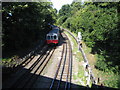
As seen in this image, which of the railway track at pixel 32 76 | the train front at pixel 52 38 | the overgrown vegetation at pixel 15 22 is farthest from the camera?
the train front at pixel 52 38

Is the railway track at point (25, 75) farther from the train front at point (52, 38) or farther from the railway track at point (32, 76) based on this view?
the train front at point (52, 38)

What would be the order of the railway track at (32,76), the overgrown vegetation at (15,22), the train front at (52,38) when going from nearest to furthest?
the railway track at (32,76)
the overgrown vegetation at (15,22)
the train front at (52,38)

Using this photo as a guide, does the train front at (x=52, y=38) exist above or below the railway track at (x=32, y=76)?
above

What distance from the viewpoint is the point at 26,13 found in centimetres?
1317

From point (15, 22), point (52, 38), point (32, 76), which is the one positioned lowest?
point (32, 76)

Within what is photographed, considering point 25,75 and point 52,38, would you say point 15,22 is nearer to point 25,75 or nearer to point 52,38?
point 25,75

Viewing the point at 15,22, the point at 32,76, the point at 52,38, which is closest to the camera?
the point at 32,76

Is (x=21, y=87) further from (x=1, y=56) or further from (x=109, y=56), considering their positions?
(x=109, y=56)

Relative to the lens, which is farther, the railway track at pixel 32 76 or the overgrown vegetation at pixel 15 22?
the overgrown vegetation at pixel 15 22

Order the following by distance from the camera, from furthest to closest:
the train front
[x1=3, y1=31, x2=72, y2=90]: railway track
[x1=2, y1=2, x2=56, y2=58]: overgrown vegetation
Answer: the train front → [x1=2, y1=2, x2=56, y2=58]: overgrown vegetation → [x1=3, y1=31, x2=72, y2=90]: railway track

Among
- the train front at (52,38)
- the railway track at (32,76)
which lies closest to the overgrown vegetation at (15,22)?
the train front at (52,38)

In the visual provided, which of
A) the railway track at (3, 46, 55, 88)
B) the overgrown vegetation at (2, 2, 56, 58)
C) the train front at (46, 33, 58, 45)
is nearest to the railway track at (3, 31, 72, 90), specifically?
the railway track at (3, 46, 55, 88)

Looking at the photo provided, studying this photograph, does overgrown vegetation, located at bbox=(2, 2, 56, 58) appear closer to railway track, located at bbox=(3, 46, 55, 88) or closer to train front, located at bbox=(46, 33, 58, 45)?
train front, located at bbox=(46, 33, 58, 45)

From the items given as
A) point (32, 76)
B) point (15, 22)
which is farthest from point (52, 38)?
point (32, 76)
